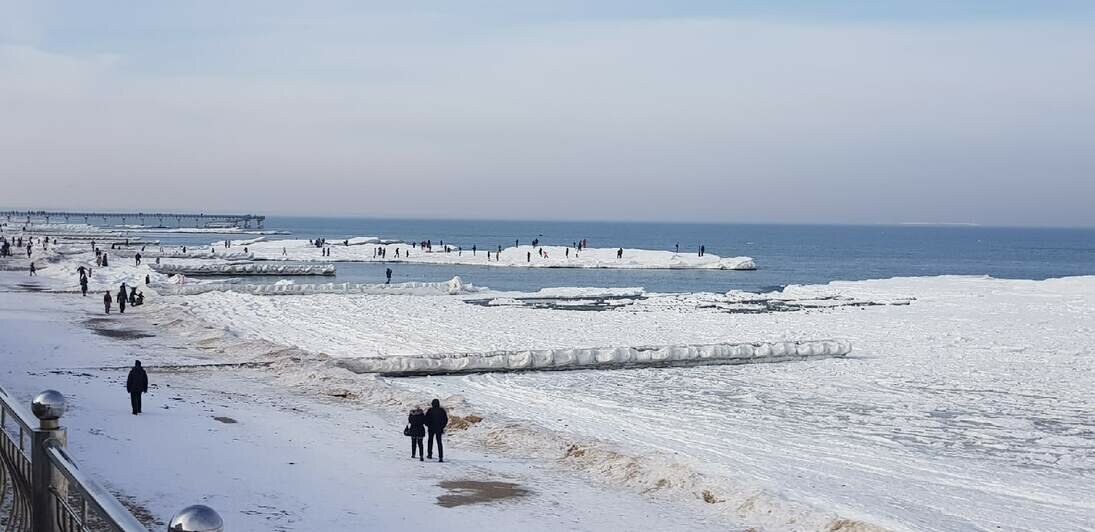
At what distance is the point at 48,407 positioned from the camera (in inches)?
210

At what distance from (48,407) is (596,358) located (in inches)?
1029

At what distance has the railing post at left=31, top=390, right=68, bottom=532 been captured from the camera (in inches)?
206

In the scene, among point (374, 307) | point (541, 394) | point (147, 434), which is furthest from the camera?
point (374, 307)

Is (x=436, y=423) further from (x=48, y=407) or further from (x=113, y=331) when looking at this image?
(x=113, y=331)

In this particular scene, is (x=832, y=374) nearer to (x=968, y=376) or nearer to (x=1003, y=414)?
(x=968, y=376)

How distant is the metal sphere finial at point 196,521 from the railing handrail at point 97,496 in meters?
0.36


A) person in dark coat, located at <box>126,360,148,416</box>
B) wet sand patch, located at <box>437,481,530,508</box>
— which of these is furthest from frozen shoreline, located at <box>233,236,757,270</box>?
wet sand patch, located at <box>437,481,530,508</box>

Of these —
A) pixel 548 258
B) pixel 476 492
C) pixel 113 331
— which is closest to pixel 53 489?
pixel 476 492

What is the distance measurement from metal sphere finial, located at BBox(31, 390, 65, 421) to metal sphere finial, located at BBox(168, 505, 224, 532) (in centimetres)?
209

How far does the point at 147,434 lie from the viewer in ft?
56.7

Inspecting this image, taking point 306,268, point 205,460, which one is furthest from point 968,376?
point 306,268

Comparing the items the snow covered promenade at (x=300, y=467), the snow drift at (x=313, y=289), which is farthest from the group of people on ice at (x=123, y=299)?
the snow covered promenade at (x=300, y=467)

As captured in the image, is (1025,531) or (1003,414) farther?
(1003,414)

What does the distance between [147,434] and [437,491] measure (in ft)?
18.3
